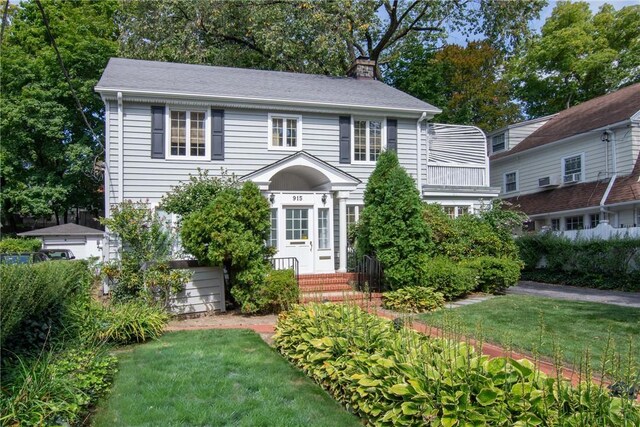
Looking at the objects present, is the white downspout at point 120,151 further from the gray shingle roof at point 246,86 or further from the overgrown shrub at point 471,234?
the overgrown shrub at point 471,234

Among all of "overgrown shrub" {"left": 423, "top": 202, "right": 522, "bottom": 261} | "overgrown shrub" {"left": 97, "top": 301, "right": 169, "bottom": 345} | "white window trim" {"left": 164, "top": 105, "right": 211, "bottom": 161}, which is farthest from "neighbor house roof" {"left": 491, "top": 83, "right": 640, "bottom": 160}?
"overgrown shrub" {"left": 97, "top": 301, "right": 169, "bottom": 345}

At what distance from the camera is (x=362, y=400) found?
4652 millimetres

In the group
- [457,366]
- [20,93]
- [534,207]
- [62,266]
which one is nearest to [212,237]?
[62,266]

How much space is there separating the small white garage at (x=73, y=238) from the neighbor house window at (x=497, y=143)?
20.4 meters

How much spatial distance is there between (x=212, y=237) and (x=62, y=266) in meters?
3.70

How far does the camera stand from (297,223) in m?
13.7

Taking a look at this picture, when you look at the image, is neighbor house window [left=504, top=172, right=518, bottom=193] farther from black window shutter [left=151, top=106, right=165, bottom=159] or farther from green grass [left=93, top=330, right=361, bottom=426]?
green grass [left=93, top=330, right=361, bottom=426]

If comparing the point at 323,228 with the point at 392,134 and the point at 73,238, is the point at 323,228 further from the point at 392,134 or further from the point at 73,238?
the point at 73,238

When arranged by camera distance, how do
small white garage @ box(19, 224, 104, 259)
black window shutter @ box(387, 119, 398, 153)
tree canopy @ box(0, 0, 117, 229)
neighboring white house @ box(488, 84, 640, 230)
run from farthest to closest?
tree canopy @ box(0, 0, 117, 229) < small white garage @ box(19, 224, 104, 259) < neighboring white house @ box(488, 84, 640, 230) < black window shutter @ box(387, 119, 398, 153)

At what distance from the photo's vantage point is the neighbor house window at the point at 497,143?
84.0 ft

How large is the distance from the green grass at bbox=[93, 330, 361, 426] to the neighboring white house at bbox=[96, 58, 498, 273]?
22.0 ft

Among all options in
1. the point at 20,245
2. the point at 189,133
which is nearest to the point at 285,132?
the point at 189,133

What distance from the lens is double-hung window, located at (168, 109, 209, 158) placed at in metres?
13.8

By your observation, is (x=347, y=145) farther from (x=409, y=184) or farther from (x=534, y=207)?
(x=534, y=207)
